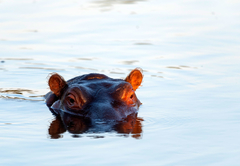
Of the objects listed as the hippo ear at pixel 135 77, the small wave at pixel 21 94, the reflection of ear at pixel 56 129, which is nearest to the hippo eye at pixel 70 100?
the reflection of ear at pixel 56 129

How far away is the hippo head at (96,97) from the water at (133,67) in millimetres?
410

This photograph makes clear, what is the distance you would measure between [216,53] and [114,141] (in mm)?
8934

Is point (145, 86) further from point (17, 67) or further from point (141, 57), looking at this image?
point (17, 67)

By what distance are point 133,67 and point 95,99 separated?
547cm

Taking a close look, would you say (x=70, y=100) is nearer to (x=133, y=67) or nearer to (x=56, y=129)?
(x=56, y=129)

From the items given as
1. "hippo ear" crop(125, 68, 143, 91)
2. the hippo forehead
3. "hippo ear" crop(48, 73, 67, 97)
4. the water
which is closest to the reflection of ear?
the water

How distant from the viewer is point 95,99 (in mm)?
9008

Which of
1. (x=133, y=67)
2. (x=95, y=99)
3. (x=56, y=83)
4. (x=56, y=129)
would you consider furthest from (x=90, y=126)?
(x=133, y=67)

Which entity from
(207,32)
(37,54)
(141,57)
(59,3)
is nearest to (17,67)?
(37,54)

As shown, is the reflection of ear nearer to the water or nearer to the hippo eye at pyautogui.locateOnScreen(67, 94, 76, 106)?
the water

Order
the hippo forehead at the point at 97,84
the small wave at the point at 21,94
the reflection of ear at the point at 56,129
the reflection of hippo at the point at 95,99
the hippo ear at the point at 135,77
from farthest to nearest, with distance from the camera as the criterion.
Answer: the small wave at the point at 21,94, the hippo ear at the point at 135,77, the hippo forehead at the point at 97,84, the reflection of hippo at the point at 95,99, the reflection of ear at the point at 56,129

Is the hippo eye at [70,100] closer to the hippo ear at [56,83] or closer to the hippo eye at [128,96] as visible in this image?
the hippo ear at [56,83]

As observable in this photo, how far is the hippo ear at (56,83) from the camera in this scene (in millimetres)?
9852

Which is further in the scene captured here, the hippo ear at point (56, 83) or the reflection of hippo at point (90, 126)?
the hippo ear at point (56, 83)
